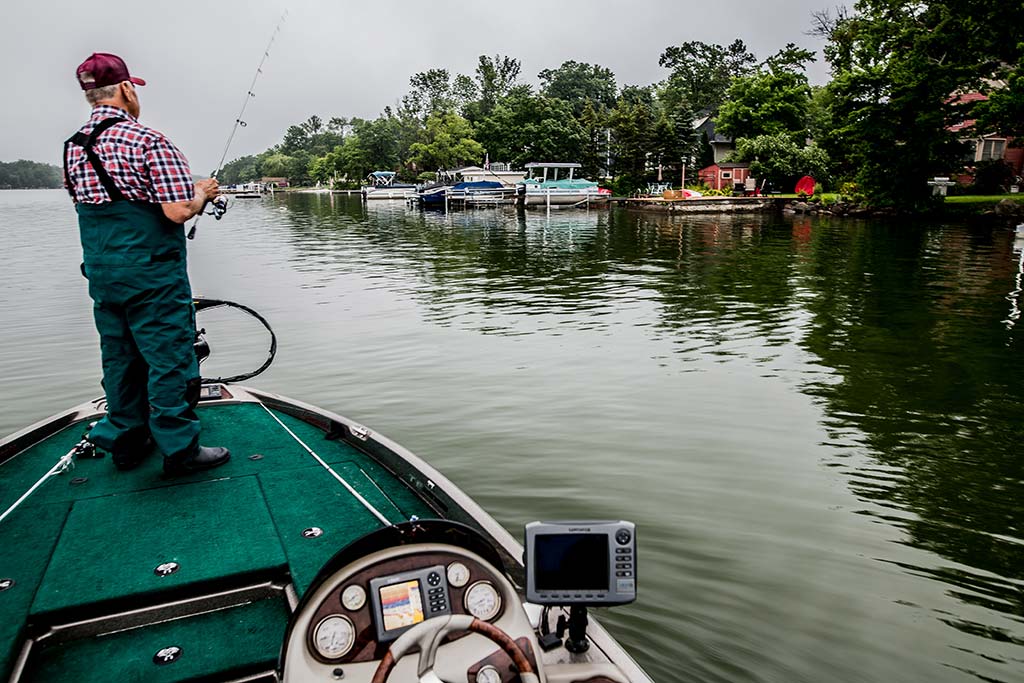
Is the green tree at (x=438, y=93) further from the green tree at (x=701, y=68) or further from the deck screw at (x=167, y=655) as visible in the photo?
the deck screw at (x=167, y=655)

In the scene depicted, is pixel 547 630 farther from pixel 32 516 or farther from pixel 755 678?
pixel 32 516

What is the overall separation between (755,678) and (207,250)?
28395mm

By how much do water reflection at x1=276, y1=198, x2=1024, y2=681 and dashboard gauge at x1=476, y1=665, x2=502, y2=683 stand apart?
3292mm

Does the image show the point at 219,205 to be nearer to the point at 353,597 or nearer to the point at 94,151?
the point at 94,151

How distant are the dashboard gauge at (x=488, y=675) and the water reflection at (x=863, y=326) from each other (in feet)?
10.8

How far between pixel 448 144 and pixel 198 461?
84.8 meters

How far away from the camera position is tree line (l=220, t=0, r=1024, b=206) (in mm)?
35719

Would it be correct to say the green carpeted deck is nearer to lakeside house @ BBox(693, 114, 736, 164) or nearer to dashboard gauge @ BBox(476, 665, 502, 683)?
→ dashboard gauge @ BBox(476, 665, 502, 683)

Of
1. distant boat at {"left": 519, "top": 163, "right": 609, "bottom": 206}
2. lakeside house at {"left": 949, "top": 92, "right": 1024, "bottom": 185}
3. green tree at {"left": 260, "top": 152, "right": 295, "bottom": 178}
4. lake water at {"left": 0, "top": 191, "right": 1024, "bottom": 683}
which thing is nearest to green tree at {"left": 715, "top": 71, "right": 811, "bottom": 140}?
lakeside house at {"left": 949, "top": 92, "right": 1024, "bottom": 185}

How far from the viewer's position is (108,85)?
3.89 meters

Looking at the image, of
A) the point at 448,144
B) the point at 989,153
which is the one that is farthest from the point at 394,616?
the point at 448,144

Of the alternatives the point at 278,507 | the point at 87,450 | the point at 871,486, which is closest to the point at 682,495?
the point at 871,486

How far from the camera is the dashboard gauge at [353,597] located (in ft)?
6.81

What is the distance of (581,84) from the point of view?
11362 centimetres
